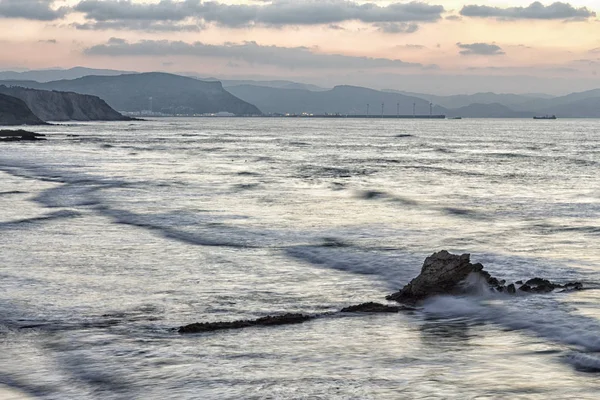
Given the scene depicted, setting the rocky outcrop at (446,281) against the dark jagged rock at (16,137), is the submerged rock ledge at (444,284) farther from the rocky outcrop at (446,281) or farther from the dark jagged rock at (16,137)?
the dark jagged rock at (16,137)

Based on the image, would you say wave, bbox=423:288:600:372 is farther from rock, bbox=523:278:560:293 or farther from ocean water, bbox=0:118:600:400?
rock, bbox=523:278:560:293

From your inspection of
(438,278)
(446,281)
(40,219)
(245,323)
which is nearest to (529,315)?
(446,281)

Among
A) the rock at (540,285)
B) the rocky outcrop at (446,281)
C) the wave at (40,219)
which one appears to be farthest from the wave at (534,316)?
the wave at (40,219)

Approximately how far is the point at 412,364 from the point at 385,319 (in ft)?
9.47

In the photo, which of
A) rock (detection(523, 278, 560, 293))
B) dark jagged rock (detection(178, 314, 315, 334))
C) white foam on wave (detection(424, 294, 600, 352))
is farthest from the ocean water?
rock (detection(523, 278, 560, 293))

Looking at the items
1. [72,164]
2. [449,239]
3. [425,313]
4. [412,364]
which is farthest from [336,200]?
[72,164]

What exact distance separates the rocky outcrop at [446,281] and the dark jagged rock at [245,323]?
99.1 inches

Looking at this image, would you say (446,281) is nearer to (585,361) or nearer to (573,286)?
(573,286)

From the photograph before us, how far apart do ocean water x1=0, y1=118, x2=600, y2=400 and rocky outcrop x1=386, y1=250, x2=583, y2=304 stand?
1.04ft

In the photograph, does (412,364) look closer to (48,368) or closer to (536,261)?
(48,368)

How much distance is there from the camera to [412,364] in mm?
11617

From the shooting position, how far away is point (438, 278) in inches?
634

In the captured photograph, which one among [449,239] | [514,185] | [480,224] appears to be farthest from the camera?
[514,185]

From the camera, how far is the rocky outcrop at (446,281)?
1602 cm
